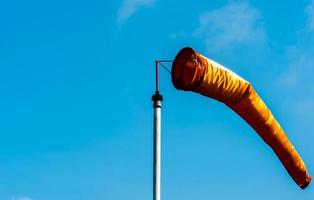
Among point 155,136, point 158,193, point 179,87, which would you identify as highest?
point 179,87

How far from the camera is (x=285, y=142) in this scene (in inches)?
894

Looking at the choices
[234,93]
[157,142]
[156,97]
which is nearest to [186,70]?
[156,97]

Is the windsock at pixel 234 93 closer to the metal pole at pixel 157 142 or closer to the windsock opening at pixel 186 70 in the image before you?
the windsock opening at pixel 186 70

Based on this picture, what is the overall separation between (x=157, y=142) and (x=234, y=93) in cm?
357

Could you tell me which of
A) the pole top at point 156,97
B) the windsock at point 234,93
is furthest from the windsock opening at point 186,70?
the pole top at point 156,97

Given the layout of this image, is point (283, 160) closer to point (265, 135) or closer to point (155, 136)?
point (265, 135)

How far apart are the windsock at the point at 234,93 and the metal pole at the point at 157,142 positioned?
0.98 meters

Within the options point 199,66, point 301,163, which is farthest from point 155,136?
point 301,163

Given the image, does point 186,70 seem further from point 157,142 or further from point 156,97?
point 157,142

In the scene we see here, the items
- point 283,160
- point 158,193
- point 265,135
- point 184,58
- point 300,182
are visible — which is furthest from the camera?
point 300,182

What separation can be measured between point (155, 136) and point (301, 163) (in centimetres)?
993

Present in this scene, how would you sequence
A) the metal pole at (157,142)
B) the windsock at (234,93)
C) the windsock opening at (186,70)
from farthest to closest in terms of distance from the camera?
1. the windsock at (234,93)
2. the windsock opening at (186,70)
3. the metal pole at (157,142)

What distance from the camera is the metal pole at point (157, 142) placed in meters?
16.2

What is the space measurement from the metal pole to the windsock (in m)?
0.98
